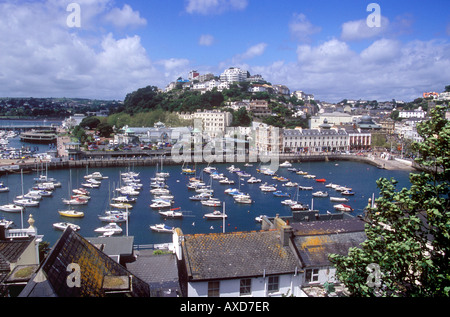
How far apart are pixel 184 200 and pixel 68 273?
86.4 feet

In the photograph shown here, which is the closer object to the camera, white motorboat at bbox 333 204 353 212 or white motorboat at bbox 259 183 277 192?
white motorboat at bbox 333 204 353 212

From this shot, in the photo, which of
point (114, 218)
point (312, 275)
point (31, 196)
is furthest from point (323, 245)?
point (31, 196)

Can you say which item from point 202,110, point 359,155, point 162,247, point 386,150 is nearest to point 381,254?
point 162,247

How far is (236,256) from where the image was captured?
326 inches

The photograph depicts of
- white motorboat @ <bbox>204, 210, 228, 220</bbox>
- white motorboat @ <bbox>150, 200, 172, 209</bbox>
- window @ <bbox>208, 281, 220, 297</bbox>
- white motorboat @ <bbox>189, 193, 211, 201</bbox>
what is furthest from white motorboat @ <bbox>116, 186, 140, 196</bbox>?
window @ <bbox>208, 281, 220, 297</bbox>

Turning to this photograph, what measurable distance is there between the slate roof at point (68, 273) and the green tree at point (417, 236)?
309cm

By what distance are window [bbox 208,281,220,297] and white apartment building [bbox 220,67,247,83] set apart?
118m

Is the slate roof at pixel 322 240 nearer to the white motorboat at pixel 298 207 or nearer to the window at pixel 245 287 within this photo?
the window at pixel 245 287

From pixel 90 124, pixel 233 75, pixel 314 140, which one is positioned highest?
pixel 233 75

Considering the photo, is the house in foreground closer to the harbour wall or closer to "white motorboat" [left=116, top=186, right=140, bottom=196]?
"white motorboat" [left=116, top=186, right=140, bottom=196]

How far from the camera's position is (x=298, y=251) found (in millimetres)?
8586

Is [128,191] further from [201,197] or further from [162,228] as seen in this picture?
[162,228]

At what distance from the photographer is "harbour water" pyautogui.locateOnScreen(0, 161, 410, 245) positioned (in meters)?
23.7
